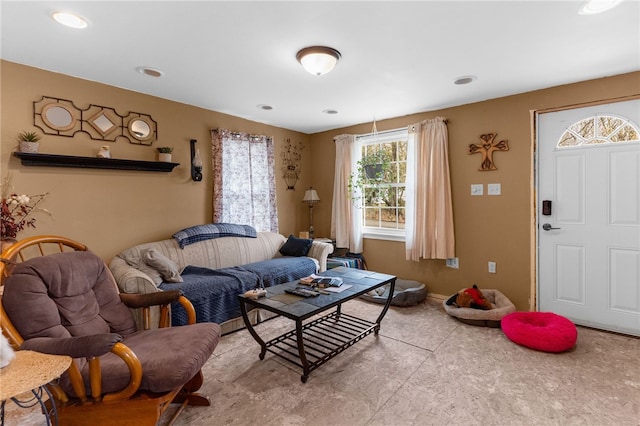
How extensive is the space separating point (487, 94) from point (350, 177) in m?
2.02

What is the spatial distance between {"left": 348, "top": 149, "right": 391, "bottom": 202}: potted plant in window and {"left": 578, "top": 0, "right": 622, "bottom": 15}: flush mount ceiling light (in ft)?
8.37

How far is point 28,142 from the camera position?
2518 mm

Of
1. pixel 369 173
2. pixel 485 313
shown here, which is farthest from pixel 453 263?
pixel 369 173

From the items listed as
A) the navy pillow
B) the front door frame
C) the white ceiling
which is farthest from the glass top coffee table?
the white ceiling

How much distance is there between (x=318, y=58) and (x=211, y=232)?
229cm

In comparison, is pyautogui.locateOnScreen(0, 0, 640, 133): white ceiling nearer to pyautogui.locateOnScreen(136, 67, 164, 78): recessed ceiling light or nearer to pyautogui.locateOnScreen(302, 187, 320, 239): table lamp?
pyautogui.locateOnScreen(136, 67, 164, 78): recessed ceiling light

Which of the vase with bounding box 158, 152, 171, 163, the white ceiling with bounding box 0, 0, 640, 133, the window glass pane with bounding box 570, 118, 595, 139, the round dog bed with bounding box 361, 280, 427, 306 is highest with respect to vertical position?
the white ceiling with bounding box 0, 0, 640, 133

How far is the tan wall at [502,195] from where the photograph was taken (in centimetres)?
317

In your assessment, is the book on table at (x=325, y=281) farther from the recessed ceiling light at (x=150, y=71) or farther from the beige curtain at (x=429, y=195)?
the recessed ceiling light at (x=150, y=71)

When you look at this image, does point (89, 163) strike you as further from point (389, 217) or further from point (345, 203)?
point (389, 217)

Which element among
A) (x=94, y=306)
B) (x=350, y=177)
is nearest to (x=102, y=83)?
(x=94, y=306)

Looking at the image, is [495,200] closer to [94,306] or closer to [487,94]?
[487,94]

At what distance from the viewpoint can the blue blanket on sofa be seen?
2.71 metres

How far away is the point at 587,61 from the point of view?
2.58m
